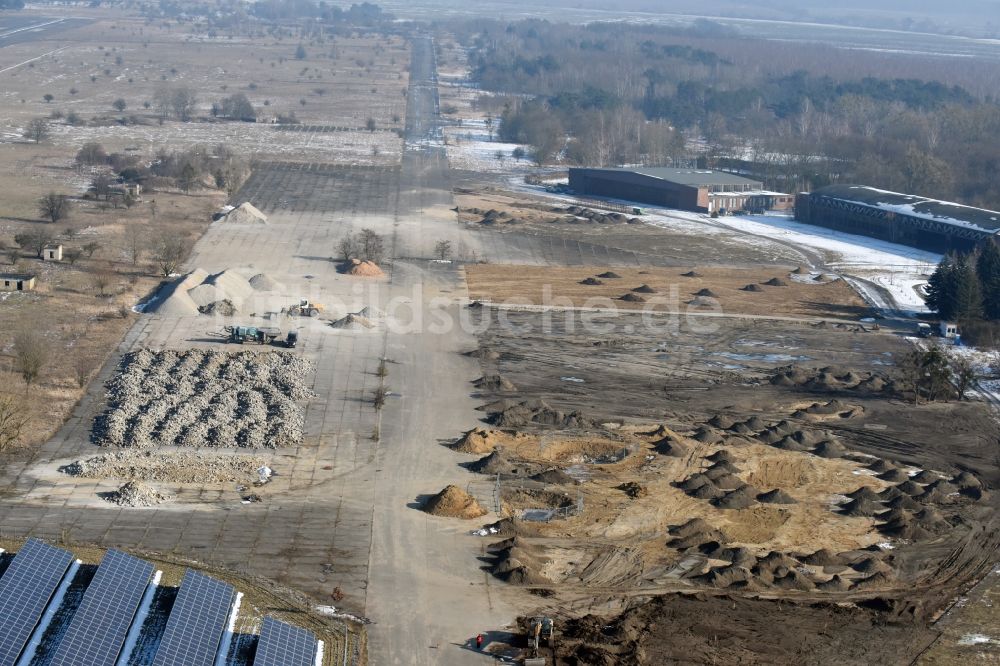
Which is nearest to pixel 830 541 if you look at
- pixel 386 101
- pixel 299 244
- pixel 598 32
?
pixel 299 244

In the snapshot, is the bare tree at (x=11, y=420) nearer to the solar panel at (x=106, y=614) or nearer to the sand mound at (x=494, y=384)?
the solar panel at (x=106, y=614)

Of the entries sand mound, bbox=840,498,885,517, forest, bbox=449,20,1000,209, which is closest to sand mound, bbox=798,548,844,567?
sand mound, bbox=840,498,885,517

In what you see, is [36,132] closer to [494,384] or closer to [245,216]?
[245,216]

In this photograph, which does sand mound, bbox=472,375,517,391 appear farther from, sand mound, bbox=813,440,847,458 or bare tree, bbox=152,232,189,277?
bare tree, bbox=152,232,189,277

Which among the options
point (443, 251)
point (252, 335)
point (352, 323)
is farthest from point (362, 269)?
point (252, 335)

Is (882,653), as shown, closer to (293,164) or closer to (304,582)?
(304,582)
